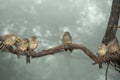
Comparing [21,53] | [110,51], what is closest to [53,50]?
[21,53]

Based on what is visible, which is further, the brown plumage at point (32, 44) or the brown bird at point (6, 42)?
the brown plumage at point (32, 44)

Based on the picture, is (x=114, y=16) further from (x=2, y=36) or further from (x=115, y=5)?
(x=2, y=36)

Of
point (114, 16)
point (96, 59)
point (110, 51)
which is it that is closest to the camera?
point (96, 59)

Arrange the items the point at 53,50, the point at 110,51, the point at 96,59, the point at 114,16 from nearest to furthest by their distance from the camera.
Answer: the point at 53,50 < the point at 96,59 < the point at 110,51 < the point at 114,16

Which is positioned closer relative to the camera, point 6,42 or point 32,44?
point 6,42

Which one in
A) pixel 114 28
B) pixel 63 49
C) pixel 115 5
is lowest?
pixel 63 49

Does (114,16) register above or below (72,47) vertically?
above

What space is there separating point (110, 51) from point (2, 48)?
3.22ft

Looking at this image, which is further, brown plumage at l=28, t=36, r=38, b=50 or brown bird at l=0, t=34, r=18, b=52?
brown plumage at l=28, t=36, r=38, b=50

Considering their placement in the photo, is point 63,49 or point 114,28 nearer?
point 63,49

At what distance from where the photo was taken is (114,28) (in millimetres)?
2455

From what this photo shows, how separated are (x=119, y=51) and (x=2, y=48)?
1.09m

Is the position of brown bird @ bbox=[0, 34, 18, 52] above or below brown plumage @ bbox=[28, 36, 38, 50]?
above

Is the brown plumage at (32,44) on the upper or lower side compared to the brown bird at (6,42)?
lower
